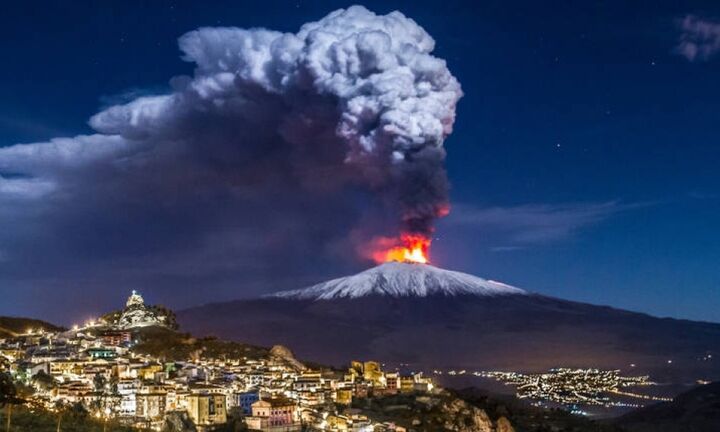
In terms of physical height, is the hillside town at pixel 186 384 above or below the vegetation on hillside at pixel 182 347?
below

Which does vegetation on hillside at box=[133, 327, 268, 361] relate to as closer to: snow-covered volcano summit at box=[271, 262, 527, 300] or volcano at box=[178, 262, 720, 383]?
volcano at box=[178, 262, 720, 383]

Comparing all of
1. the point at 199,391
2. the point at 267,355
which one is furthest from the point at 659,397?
the point at 199,391

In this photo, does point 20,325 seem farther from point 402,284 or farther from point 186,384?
point 402,284

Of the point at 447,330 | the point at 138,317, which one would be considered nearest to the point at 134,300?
the point at 138,317

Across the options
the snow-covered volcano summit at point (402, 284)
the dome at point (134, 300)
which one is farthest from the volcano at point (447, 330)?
the dome at point (134, 300)

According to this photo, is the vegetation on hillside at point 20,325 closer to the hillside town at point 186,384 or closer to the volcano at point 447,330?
the hillside town at point 186,384
